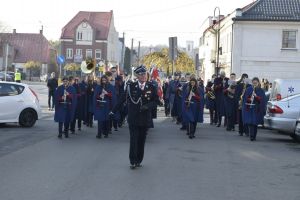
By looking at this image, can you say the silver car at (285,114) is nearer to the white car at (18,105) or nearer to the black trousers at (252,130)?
the black trousers at (252,130)

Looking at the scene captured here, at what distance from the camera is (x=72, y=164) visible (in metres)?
11.1

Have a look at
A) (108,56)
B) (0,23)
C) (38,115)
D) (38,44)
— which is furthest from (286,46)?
(38,44)

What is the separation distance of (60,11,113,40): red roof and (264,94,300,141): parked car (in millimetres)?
86952

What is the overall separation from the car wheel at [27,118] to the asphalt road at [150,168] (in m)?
1.72

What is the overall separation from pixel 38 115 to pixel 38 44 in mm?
93658

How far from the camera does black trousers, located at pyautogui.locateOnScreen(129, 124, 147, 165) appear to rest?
10.7 meters

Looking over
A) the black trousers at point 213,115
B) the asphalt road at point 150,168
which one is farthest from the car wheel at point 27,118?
the black trousers at point 213,115

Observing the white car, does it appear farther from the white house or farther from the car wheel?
the white house

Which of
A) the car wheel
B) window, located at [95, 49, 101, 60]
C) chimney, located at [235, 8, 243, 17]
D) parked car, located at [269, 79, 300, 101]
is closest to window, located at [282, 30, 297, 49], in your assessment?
chimney, located at [235, 8, 243, 17]

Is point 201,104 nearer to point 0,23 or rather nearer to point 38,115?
point 38,115

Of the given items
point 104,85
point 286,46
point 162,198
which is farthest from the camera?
point 286,46

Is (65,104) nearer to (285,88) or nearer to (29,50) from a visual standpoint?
(285,88)

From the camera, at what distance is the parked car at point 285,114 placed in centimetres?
1619

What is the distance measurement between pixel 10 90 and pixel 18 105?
523 millimetres
